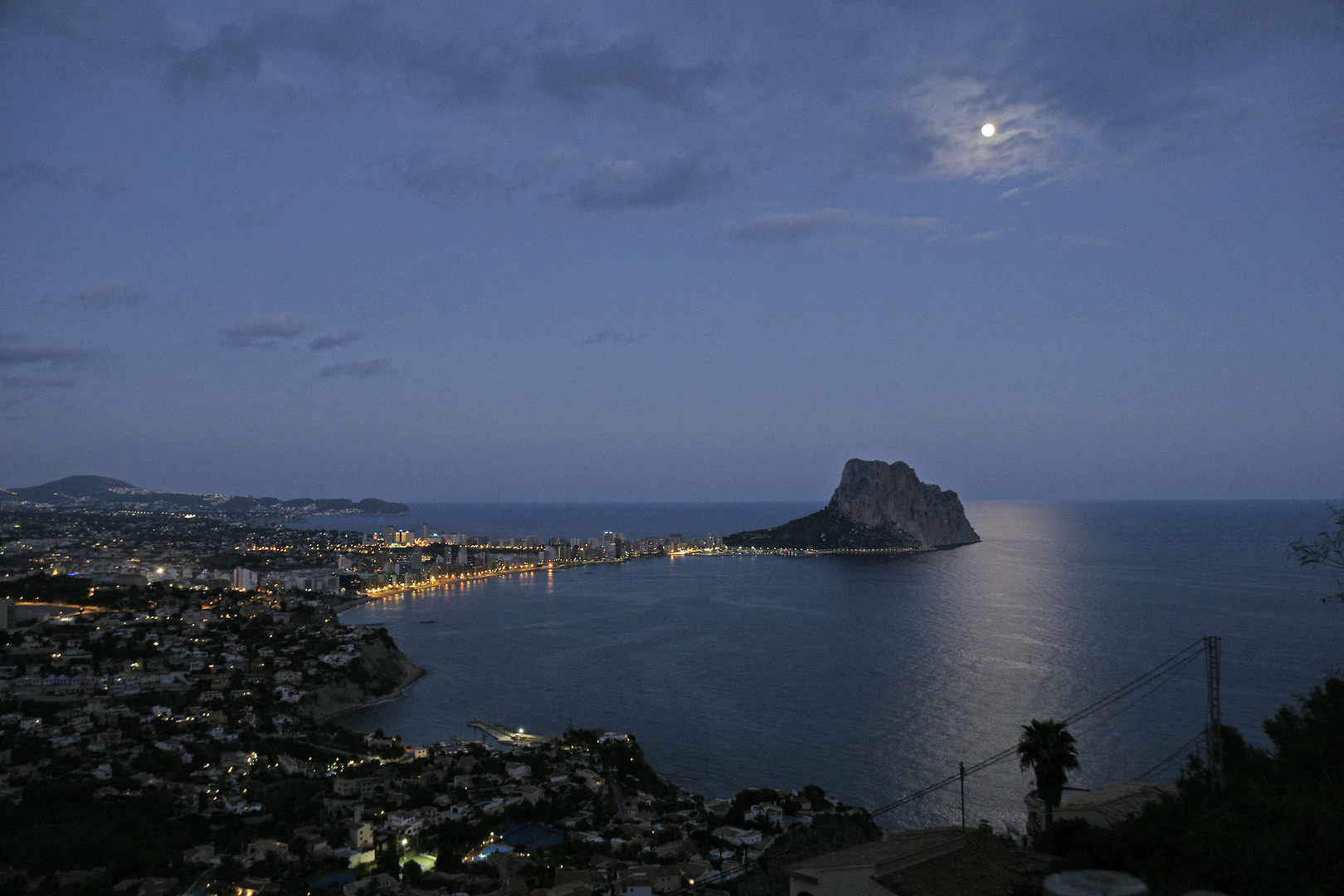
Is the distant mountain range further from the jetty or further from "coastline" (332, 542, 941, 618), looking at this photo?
the jetty

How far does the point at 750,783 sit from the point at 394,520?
140 meters

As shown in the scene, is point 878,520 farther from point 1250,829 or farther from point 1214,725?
point 1250,829

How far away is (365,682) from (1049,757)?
1893cm

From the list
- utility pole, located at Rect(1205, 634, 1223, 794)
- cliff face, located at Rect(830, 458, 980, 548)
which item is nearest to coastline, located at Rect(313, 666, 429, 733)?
utility pole, located at Rect(1205, 634, 1223, 794)

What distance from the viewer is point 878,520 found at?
72.1 metres

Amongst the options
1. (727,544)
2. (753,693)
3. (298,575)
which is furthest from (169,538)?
(753,693)

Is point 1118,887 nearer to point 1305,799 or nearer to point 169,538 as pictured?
point 1305,799

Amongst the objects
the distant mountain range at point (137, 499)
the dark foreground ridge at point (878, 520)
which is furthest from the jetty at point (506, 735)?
the distant mountain range at point (137, 499)

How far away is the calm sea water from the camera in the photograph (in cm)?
1554

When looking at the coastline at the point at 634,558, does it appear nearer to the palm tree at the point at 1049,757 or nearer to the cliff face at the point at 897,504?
the cliff face at the point at 897,504

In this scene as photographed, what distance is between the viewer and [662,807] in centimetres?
1259

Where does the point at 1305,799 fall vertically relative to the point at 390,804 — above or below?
above

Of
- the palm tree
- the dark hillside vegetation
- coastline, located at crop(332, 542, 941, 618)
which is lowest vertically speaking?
coastline, located at crop(332, 542, 941, 618)

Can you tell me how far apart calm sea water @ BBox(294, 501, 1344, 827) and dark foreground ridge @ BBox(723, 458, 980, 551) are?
71.5 feet
